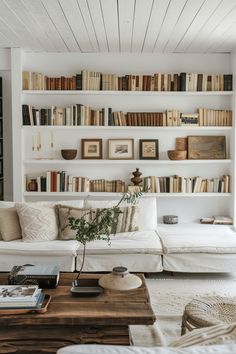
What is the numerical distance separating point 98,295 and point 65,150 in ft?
10.1

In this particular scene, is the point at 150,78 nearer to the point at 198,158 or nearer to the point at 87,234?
the point at 198,158

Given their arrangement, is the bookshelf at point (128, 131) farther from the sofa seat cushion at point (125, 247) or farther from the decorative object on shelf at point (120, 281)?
the decorative object on shelf at point (120, 281)

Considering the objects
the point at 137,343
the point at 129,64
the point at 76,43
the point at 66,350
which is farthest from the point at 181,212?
the point at 66,350

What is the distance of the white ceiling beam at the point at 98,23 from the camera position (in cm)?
379

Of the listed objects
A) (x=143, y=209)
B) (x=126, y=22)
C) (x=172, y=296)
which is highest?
(x=126, y=22)

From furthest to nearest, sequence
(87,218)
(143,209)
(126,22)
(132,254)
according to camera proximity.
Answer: (143,209) → (87,218) → (132,254) → (126,22)

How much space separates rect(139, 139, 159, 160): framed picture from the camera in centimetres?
579

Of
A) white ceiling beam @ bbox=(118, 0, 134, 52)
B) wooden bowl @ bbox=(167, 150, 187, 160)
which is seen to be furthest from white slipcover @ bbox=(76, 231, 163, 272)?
white ceiling beam @ bbox=(118, 0, 134, 52)

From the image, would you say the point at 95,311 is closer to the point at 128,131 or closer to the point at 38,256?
the point at 38,256

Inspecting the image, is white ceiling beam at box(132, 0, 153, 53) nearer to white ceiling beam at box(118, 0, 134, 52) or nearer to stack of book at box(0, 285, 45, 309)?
white ceiling beam at box(118, 0, 134, 52)

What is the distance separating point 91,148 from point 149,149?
0.77 metres

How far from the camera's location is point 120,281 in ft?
9.66

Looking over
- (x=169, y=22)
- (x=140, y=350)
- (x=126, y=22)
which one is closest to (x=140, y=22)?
(x=126, y=22)

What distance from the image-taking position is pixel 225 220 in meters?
5.65
